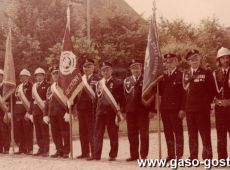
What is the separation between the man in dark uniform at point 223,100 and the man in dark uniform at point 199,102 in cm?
18

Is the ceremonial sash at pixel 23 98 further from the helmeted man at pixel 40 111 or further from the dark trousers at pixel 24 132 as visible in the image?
the dark trousers at pixel 24 132

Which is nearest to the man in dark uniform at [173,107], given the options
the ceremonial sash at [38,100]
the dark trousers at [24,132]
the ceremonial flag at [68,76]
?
the ceremonial flag at [68,76]

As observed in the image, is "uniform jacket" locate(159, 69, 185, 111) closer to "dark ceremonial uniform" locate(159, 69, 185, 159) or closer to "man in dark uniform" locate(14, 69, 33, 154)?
"dark ceremonial uniform" locate(159, 69, 185, 159)

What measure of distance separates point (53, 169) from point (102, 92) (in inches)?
77.6

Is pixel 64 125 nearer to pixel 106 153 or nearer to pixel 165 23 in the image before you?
pixel 106 153

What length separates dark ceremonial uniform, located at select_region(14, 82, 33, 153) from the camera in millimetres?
12672

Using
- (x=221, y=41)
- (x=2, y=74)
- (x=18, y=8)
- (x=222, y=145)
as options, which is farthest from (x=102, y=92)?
(x=221, y=41)

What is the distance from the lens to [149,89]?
10.1 m

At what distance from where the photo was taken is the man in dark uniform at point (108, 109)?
10.8 metres

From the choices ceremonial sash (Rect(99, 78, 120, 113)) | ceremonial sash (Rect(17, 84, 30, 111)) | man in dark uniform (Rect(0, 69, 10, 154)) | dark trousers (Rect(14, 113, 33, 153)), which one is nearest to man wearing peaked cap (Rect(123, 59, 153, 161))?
ceremonial sash (Rect(99, 78, 120, 113))

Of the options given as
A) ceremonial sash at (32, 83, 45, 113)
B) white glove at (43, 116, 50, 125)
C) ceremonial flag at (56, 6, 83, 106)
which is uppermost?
ceremonial flag at (56, 6, 83, 106)

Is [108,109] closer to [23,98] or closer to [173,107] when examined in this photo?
[173,107]

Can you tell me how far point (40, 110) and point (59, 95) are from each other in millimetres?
815

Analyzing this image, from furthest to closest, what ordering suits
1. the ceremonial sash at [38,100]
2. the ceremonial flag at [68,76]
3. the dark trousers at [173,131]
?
the ceremonial sash at [38,100]
the ceremonial flag at [68,76]
the dark trousers at [173,131]
